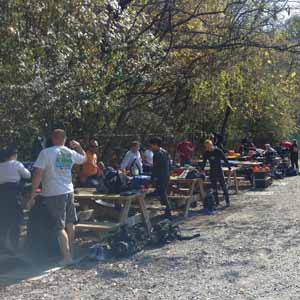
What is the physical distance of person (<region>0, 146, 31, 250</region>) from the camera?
874 centimetres

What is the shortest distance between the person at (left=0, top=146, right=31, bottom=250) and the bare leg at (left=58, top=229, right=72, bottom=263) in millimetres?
1149

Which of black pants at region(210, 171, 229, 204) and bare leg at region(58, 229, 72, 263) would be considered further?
black pants at region(210, 171, 229, 204)

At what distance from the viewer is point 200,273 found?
24.7 feet

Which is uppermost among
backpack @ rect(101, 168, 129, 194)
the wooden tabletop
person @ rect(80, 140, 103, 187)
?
person @ rect(80, 140, 103, 187)

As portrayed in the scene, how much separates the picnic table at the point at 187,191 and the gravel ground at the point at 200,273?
1931mm

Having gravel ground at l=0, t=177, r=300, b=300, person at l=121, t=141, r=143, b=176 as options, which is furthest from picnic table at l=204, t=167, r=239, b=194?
gravel ground at l=0, t=177, r=300, b=300

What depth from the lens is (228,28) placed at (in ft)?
46.1

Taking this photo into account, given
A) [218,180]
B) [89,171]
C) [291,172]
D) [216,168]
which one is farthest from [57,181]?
[291,172]

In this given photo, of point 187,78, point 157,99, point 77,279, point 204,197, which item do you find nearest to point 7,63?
point 77,279

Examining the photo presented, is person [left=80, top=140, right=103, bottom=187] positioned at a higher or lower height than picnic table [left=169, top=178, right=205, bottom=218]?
higher

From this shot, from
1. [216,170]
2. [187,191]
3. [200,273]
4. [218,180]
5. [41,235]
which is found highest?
[216,170]

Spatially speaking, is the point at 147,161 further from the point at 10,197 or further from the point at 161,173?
the point at 10,197

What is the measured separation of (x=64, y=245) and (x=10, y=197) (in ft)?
4.25

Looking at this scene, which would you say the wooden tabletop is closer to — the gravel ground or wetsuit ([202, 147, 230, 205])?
the gravel ground
